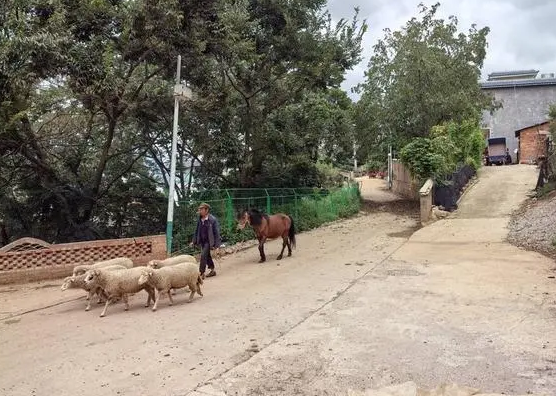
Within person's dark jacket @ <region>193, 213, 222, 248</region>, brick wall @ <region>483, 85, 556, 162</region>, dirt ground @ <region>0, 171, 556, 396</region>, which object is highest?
brick wall @ <region>483, 85, 556, 162</region>

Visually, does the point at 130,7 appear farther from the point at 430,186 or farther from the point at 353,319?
the point at 430,186

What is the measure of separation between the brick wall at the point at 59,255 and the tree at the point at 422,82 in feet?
50.6

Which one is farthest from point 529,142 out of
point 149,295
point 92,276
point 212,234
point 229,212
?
point 92,276

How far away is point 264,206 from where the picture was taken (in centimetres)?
1672

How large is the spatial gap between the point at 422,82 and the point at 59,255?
1760 cm

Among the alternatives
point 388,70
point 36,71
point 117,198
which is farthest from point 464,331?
point 388,70

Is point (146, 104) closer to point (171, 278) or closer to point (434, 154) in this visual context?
point (171, 278)

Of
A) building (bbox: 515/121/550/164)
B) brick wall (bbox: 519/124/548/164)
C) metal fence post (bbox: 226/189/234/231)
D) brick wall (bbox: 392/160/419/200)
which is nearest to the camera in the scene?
metal fence post (bbox: 226/189/234/231)

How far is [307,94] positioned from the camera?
2088 cm

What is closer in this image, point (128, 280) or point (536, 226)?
point (128, 280)

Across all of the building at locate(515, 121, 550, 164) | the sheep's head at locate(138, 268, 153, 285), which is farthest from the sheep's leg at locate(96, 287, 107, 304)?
the building at locate(515, 121, 550, 164)

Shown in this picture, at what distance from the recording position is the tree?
22344 millimetres

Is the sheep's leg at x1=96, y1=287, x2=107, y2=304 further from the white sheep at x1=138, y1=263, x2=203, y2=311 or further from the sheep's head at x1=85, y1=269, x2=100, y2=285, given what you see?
the white sheep at x1=138, y1=263, x2=203, y2=311

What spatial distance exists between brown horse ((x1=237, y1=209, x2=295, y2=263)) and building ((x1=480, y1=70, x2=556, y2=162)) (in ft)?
113
